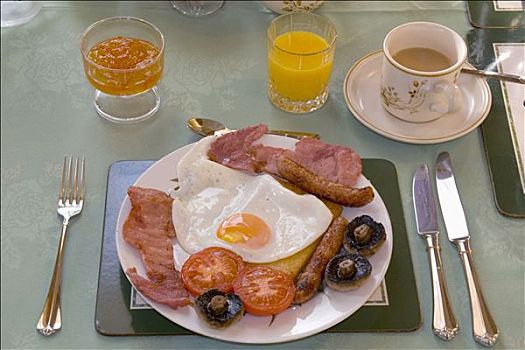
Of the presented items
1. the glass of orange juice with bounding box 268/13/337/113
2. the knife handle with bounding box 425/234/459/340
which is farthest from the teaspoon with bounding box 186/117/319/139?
the knife handle with bounding box 425/234/459/340

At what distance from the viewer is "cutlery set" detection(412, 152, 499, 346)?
136 cm

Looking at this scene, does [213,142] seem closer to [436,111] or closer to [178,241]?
[178,241]

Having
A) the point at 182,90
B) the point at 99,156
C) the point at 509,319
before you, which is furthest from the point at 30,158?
the point at 509,319

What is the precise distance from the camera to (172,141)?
1.67m

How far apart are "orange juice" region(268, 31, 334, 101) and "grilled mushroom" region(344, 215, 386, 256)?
426 mm

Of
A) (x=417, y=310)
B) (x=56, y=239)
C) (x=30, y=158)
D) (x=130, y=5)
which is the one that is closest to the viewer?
(x=417, y=310)

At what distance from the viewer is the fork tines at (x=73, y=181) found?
1556 millimetres

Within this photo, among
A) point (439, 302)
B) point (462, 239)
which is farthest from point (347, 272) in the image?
point (462, 239)

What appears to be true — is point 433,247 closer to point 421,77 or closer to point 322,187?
point 322,187

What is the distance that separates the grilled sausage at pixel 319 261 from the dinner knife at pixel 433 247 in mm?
186

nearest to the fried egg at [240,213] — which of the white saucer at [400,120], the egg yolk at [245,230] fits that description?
the egg yolk at [245,230]

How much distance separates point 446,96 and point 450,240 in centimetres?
32

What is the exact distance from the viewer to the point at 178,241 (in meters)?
1.41

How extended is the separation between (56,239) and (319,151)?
56 cm
